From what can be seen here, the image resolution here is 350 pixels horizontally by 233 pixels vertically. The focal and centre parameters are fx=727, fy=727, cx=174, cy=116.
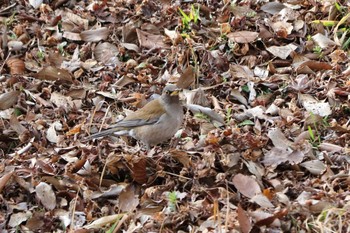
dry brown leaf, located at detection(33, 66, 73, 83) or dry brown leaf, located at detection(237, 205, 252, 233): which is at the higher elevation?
dry brown leaf, located at detection(237, 205, 252, 233)

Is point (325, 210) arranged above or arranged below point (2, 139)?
above

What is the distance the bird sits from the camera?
19.8ft

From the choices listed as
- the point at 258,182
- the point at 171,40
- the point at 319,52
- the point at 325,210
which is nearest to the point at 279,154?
the point at 258,182

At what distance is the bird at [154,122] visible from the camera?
238 inches

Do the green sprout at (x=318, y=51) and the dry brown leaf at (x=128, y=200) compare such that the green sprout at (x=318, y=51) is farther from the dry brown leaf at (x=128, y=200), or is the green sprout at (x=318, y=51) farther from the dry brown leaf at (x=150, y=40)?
the dry brown leaf at (x=128, y=200)

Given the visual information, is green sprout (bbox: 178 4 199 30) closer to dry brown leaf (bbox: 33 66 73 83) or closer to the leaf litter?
the leaf litter

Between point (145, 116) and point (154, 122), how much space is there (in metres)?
0.14

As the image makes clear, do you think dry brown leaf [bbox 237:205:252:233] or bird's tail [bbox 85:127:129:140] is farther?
bird's tail [bbox 85:127:129:140]

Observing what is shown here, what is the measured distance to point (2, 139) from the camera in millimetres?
6504

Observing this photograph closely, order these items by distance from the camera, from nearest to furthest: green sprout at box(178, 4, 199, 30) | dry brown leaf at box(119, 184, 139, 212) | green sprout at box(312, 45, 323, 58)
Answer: dry brown leaf at box(119, 184, 139, 212), green sprout at box(312, 45, 323, 58), green sprout at box(178, 4, 199, 30)

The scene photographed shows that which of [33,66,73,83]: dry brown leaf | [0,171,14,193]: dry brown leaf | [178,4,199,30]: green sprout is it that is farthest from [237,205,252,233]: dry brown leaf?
[178,4,199,30]: green sprout

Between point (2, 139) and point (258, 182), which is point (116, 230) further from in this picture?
point (2, 139)

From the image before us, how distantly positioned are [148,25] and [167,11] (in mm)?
285

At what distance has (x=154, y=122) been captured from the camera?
20.2 ft
